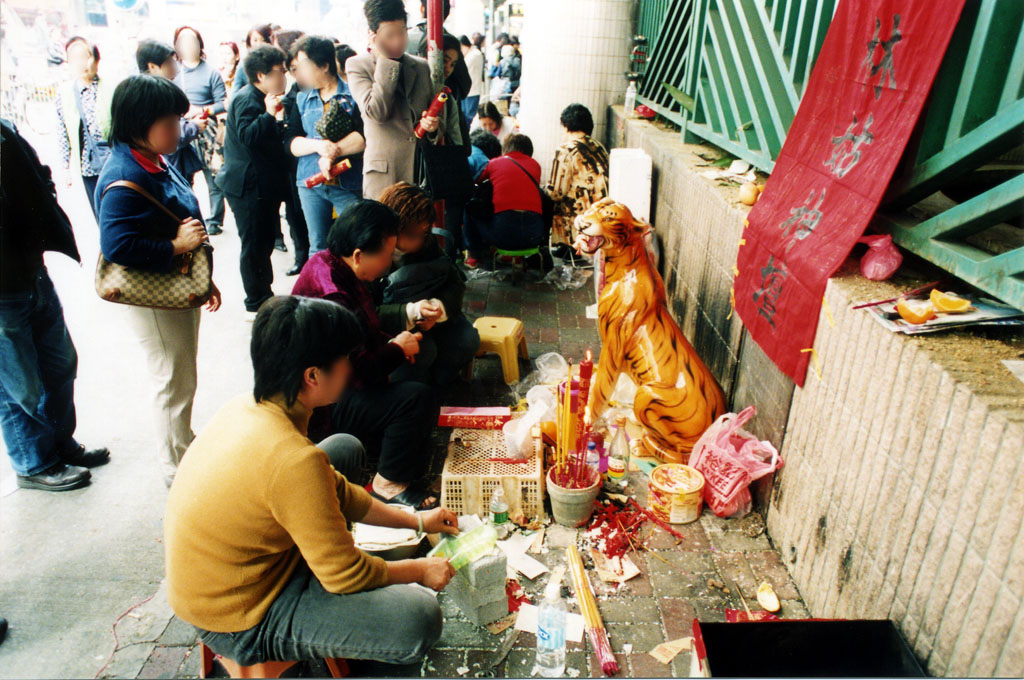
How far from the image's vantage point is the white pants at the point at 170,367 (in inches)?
131

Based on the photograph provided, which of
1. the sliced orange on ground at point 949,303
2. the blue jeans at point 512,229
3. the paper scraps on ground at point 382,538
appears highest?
the sliced orange on ground at point 949,303

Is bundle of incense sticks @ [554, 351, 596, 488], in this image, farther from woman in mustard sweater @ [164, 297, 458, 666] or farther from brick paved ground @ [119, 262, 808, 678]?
woman in mustard sweater @ [164, 297, 458, 666]

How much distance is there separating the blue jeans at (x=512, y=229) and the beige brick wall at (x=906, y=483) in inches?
136

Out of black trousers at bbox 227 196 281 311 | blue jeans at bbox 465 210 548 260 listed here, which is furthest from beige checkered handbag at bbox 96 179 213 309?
blue jeans at bbox 465 210 548 260

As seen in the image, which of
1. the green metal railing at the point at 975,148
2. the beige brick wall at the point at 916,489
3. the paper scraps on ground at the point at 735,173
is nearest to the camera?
the beige brick wall at the point at 916,489

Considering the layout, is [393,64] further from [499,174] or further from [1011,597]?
[1011,597]

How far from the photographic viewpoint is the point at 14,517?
3434 millimetres

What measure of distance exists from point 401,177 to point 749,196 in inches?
110

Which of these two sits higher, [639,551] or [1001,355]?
[1001,355]

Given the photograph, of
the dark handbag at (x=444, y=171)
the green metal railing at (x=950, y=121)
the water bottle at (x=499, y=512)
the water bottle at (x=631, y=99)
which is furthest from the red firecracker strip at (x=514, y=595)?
the water bottle at (x=631, y=99)

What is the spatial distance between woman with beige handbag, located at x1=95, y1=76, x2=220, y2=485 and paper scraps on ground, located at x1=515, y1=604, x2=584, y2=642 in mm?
2111

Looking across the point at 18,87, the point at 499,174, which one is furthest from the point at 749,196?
the point at 18,87

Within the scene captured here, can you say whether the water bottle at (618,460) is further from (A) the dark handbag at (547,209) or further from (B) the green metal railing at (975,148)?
(A) the dark handbag at (547,209)

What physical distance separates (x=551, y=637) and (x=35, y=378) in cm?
299
